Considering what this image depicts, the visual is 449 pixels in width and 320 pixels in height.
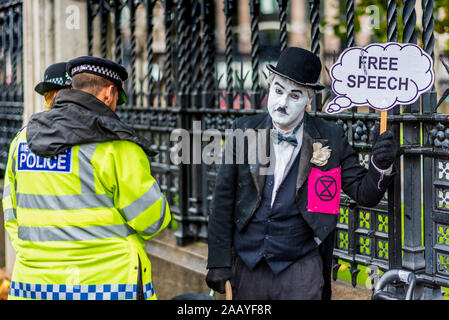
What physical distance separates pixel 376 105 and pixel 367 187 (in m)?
0.48

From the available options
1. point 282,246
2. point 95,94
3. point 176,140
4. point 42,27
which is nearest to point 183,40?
point 176,140

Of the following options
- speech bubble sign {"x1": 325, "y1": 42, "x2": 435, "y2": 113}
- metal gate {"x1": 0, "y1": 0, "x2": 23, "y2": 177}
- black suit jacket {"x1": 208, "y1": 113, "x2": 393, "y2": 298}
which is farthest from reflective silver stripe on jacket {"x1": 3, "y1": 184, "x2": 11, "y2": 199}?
metal gate {"x1": 0, "y1": 0, "x2": 23, "y2": 177}

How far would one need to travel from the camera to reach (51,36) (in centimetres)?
698

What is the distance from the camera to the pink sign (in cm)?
327

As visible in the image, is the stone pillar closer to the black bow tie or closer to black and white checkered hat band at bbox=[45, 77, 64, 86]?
black and white checkered hat band at bbox=[45, 77, 64, 86]

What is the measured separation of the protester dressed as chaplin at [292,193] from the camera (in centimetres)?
325

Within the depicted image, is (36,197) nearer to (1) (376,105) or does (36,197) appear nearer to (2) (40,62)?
(1) (376,105)

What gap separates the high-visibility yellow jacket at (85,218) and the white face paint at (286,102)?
0.79 m

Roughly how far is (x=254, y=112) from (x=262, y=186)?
1.92 meters

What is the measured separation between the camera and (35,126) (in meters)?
3.16

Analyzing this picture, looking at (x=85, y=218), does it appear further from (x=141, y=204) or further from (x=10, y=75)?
(x=10, y=75)

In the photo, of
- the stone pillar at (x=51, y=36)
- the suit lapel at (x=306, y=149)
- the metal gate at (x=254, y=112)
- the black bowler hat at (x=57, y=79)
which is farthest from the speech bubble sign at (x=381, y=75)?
the stone pillar at (x=51, y=36)

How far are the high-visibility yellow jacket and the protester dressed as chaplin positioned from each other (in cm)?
52

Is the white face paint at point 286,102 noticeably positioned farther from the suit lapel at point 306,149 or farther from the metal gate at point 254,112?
the metal gate at point 254,112
